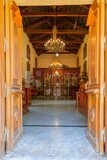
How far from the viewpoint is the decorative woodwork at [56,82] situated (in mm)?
17344

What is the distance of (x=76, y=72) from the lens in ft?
57.2

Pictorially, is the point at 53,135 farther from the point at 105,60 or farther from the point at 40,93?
the point at 40,93

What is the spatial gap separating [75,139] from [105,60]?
163cm

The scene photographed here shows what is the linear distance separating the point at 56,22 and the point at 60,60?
6.05 meters

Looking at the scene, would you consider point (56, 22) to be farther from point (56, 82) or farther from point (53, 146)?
point (53, 146)

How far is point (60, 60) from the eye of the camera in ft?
61.7

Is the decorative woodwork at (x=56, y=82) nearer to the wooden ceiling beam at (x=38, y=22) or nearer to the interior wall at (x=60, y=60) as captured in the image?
the interior wall at (x=60, y=60)

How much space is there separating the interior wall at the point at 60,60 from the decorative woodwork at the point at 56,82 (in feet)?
3.90

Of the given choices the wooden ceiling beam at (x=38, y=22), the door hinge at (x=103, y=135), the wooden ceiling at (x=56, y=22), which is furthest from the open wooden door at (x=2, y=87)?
the wooden ceiling beam at (x=38, y=22)

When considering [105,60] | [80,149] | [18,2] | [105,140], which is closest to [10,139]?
[80,149]

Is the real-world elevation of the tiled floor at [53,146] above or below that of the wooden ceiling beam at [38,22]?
below

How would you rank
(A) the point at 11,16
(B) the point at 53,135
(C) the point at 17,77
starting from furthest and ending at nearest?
1. (B) the point at 53,135
2. (C) the point at 17,77
3. (A) the point at 11,16

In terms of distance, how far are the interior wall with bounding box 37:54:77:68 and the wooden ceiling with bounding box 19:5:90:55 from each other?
23.4 inches

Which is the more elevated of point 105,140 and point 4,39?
point 4,39
